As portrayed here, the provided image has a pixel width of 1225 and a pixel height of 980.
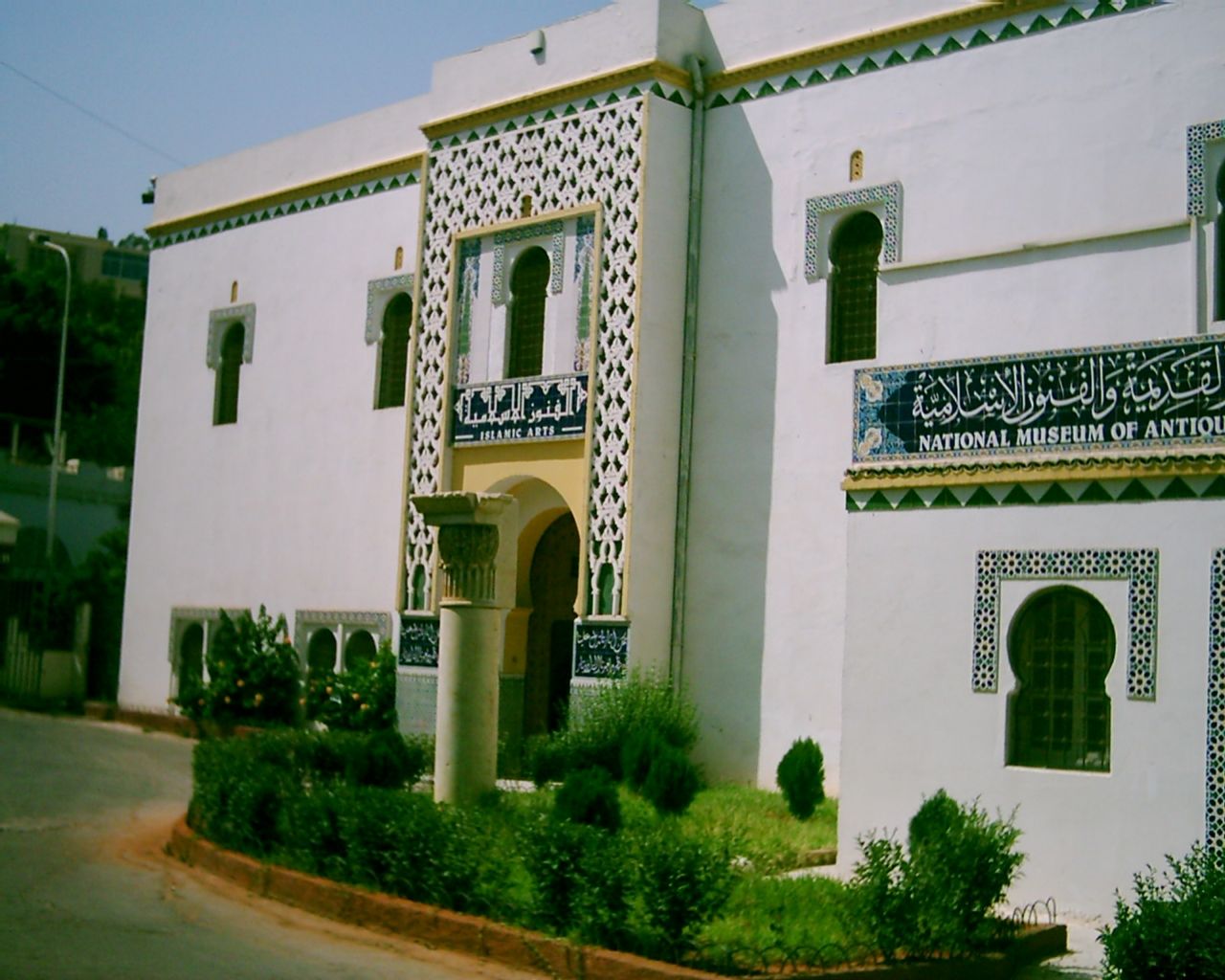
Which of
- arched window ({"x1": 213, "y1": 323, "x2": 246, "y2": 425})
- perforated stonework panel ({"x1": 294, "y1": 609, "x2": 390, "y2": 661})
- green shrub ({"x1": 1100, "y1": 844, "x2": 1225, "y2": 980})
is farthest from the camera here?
→ arched window ({"x1": 213, "y1": 323, "x2": 246, "y2": 425})

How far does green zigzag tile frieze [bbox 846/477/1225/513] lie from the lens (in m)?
9.62

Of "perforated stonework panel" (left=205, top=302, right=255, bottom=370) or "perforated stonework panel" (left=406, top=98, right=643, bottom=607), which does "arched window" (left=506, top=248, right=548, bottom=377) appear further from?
"perforated stonework panel" (left=205, top=302, right=255, bottom=370)

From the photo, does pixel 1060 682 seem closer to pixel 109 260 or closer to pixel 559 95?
pixel 559 95

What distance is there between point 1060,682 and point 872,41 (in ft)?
23.4

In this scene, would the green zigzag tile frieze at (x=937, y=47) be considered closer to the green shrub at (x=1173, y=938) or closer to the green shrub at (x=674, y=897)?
the green shrub at (x=1173, y=938)

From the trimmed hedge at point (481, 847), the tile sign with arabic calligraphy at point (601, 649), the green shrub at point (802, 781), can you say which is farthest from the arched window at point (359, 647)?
the green shrub at point (802, 781)

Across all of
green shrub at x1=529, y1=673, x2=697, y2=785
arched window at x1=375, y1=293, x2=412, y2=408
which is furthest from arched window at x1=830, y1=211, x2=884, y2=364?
arched window at x1=375, y1=293, x2=412, y2=408

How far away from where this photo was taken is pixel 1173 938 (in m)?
7.45

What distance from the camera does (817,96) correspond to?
1537 centimetres

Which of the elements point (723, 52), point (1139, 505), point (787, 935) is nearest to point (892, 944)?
point (787, 935)

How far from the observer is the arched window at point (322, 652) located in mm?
19712

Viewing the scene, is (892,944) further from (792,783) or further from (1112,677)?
(792,783)

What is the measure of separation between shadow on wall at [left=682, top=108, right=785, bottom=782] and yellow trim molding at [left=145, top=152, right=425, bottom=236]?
4671mm

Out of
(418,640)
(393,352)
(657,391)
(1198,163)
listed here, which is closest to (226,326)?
(393,352)
